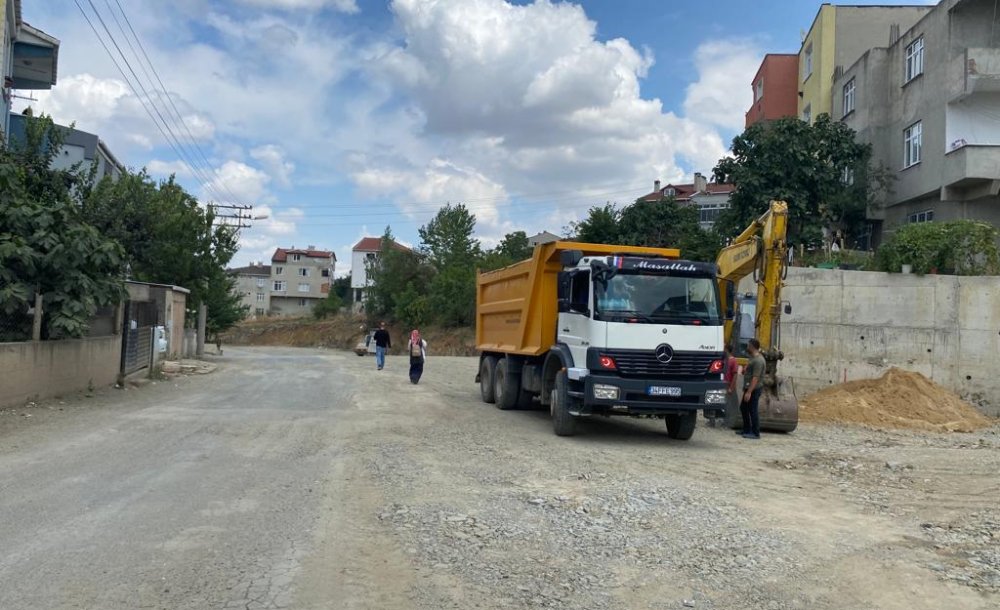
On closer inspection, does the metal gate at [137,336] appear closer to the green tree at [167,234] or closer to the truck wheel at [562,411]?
the green tree at [167,234]

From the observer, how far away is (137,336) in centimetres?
2008

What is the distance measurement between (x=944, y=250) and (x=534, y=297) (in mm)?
11643

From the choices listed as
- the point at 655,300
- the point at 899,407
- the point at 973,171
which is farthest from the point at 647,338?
the point at 973,171

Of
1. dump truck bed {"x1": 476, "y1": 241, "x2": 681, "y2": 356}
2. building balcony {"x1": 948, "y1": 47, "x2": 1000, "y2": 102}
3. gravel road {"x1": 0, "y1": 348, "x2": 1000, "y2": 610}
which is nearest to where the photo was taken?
gravel road {"x1": 0, "y1": 348, "x2": 1000, "y2": 610}

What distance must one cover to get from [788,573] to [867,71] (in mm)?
26932

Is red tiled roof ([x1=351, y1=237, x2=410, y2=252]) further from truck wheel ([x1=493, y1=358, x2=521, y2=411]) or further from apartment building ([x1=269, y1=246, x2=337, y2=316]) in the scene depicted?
truck wheel ([x1=493, y1=358, x2=521, y2=411])

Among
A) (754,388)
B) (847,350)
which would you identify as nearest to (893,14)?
(847,350)

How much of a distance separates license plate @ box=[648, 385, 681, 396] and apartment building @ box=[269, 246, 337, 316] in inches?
3931

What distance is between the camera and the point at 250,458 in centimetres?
921

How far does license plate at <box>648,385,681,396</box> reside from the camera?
438 inches

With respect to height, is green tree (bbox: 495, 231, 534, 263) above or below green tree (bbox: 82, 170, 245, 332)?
above

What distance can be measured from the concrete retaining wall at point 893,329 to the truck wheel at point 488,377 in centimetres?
781

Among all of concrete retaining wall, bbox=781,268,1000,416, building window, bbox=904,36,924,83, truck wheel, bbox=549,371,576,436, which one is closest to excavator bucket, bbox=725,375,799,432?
truck wheel, bbox=549,371,576,436

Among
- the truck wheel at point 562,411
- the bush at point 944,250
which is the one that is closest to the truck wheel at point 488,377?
the truck wheel at point 562,411
